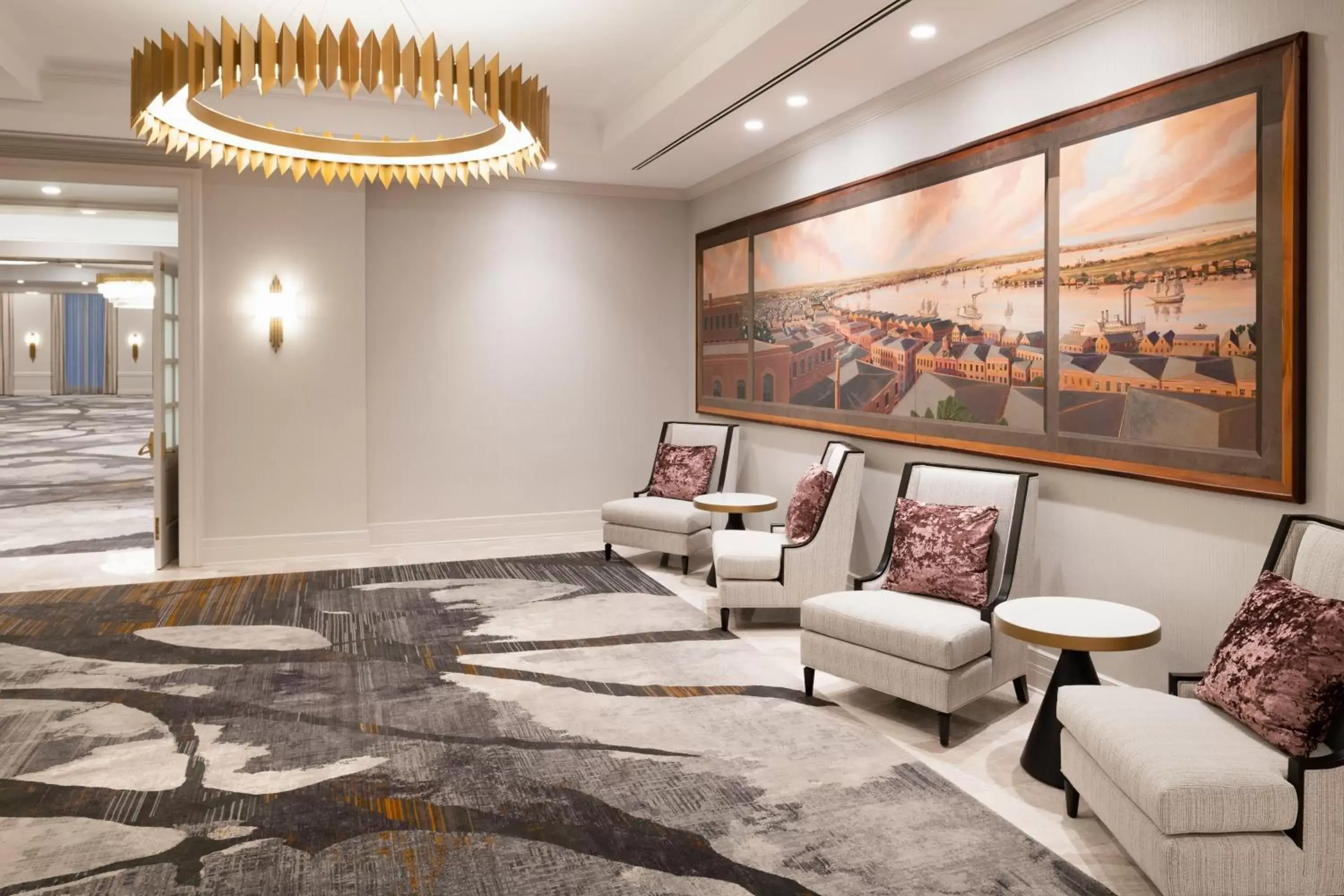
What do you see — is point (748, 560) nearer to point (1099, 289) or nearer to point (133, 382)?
point (1099, 289)

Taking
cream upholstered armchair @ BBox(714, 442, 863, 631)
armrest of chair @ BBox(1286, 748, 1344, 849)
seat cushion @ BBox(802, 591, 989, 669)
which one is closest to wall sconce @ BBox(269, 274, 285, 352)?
cream upholstered armchair @ BBox(714, 442, 863, 631)

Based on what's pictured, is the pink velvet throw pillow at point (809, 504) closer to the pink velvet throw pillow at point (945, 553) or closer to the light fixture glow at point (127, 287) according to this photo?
the pink velvet throw pillow at point (945, 553)

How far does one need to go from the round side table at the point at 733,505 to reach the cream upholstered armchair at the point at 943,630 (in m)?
1.63

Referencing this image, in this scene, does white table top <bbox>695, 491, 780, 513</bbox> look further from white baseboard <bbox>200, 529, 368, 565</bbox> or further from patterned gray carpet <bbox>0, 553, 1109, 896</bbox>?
white baseboard <bbox>200, 529, 368, 565</bbox>

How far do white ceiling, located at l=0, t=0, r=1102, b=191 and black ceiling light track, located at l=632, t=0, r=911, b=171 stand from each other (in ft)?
0.10

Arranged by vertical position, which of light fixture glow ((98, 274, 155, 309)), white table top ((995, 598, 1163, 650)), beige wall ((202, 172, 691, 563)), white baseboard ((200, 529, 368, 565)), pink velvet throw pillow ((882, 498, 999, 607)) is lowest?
white baseboard ((200, 529, 368, 565))

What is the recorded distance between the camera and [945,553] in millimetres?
3879

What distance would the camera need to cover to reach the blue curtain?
22500 millimetres

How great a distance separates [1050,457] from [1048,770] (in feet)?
4.51

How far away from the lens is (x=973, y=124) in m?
4.39

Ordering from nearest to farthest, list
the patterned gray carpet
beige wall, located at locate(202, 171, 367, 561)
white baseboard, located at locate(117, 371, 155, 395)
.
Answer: the patterned gray carpet, beige wall, located at locate(202, 171, 367, 561), white baseboard, located at locate(117, 371, 155, 395)

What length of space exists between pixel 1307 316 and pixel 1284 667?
1206 millimetres

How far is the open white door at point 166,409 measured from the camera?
246 inches

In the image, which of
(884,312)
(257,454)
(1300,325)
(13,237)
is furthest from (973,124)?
(13,237)
